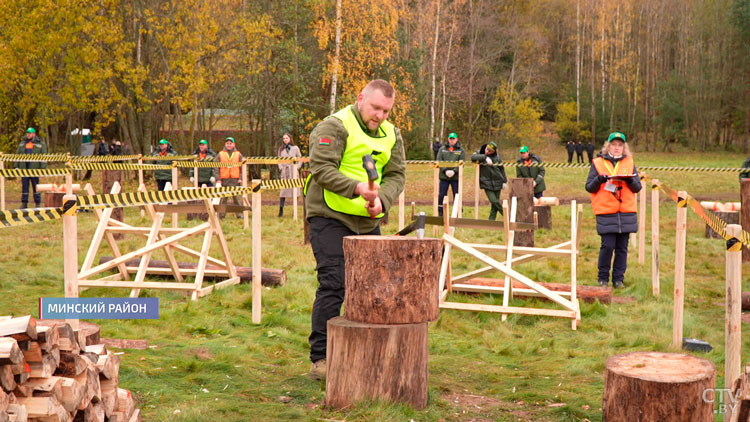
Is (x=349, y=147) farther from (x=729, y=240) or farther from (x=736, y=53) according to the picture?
(x=736, y=53)

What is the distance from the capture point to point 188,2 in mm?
26906

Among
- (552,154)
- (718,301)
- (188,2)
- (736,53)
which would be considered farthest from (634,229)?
(736,53)

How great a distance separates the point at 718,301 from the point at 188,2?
21849 mm

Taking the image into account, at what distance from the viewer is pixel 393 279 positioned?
15.4 feet

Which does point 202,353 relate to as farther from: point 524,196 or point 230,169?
point 230,169

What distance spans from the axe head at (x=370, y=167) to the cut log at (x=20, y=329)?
212 centimetres

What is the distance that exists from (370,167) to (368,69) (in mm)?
24904

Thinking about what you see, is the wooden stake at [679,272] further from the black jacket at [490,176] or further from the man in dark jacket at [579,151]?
the man in dark jacket at [579,151]

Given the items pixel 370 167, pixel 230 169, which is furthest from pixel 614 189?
pixel 230 169

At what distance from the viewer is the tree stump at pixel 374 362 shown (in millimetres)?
4633

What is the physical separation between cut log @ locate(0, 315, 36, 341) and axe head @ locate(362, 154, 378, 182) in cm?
212
